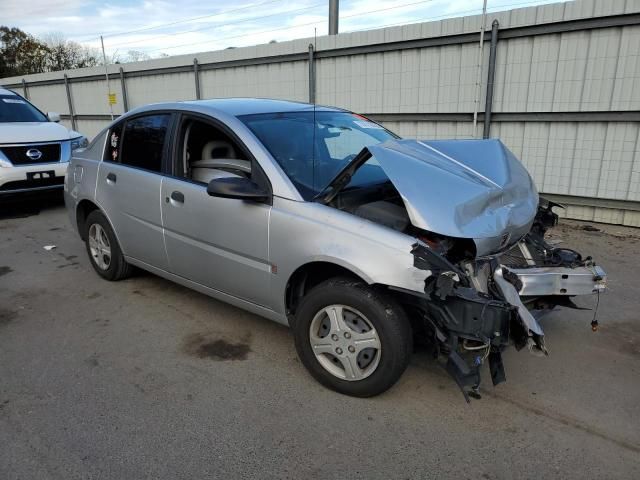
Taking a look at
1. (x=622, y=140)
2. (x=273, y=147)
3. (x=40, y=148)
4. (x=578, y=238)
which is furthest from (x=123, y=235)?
(x=622, y=140)

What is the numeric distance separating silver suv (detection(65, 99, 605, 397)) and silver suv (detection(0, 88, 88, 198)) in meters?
4.48

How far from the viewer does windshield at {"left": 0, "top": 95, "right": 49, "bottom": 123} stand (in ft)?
27.4

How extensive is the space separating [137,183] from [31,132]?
4.94m

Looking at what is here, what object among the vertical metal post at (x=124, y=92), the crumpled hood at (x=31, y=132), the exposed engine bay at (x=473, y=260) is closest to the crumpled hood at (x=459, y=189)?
the exposed engine bay at (x=473, y=260)

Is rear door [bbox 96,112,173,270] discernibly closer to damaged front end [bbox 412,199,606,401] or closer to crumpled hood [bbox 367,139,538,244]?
crumpled hood [bbox 367,139,538,244]

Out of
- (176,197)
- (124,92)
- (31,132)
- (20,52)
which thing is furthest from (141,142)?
(20,52)

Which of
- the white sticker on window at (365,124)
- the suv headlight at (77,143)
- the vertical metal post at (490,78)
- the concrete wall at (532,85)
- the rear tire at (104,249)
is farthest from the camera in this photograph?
the suv headlight at (77,143)

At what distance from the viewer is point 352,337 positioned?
286 cm

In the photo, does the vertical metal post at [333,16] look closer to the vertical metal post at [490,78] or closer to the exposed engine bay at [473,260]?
the vertical metal post at [490,78]

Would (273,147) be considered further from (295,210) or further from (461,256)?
(461,256)

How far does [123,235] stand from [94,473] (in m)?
2.47

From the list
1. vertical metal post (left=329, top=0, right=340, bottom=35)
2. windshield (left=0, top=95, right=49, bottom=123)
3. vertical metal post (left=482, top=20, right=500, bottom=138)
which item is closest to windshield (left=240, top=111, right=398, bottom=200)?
vertical metal post (left=482, top=20, right=500, bottom=138)

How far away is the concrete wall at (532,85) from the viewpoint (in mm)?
6402

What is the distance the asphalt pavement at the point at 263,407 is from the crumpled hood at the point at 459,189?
1.00 metres
